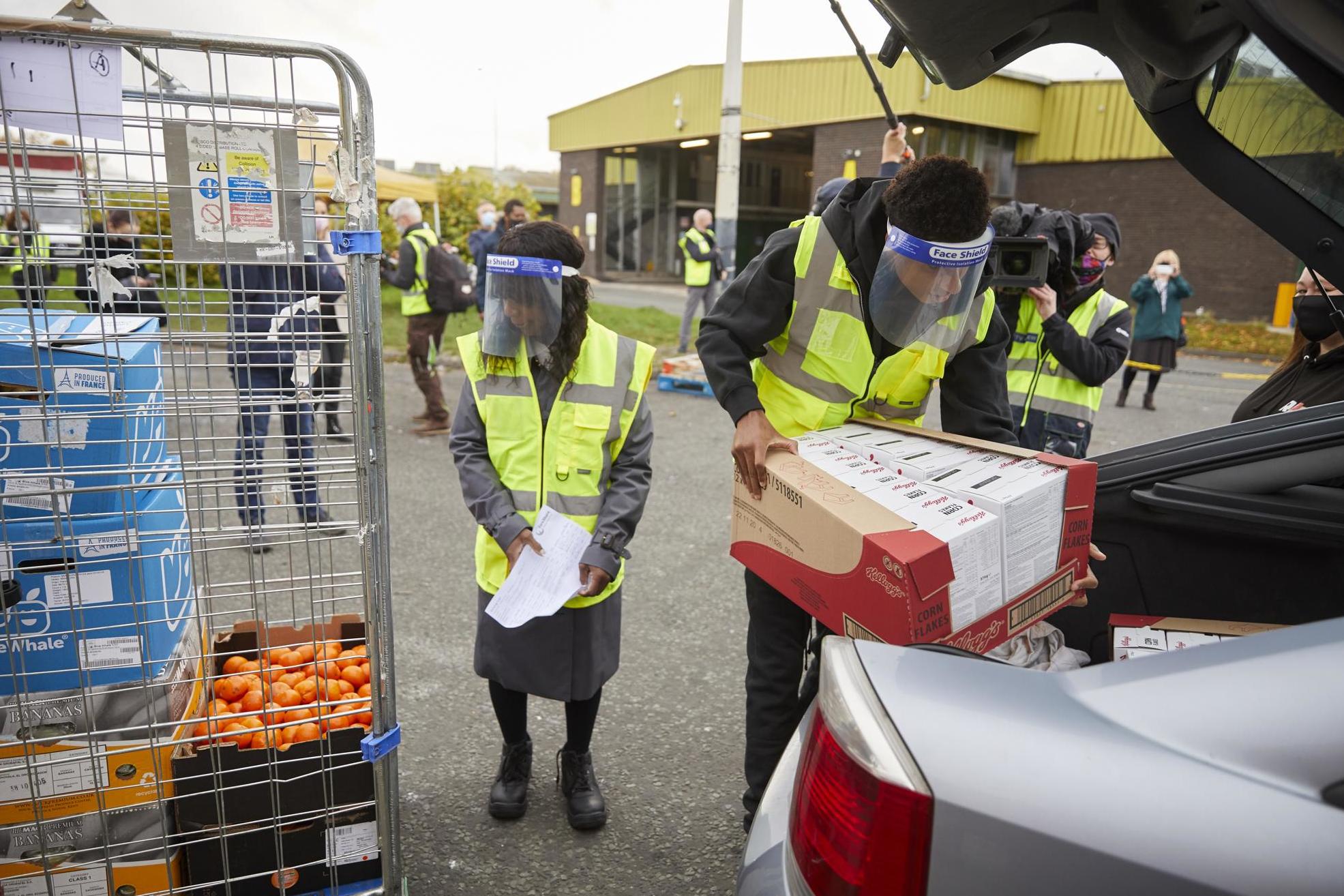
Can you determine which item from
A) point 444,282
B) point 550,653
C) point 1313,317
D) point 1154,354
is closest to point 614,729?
point 550,653

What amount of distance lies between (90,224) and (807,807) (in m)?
1.68

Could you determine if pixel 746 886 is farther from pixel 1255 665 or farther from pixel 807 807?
pixel 1255 665

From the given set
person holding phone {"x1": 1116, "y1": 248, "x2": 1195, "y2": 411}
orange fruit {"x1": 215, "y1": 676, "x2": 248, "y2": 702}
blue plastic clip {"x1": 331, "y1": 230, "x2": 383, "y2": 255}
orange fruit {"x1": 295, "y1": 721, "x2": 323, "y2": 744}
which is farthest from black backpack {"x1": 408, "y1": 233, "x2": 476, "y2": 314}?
person holding phone {"x1": 1116, "y1": 248, "x2": 1195, "y2": 411}

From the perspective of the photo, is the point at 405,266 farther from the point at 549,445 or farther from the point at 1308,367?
the point at 1308,367

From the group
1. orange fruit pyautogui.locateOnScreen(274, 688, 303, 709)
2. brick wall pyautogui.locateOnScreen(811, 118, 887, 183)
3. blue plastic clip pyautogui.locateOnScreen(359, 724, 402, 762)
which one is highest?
brick wall pyautogui.locateOnScreen(811, 118, 887, 183)

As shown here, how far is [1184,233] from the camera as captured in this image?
70.0ft

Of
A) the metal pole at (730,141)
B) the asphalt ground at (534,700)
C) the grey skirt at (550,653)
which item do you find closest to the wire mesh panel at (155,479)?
the asphalt ground at (534,700)

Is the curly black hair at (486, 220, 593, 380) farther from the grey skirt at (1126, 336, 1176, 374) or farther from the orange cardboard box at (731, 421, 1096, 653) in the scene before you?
the grey skirt at (1126, 336, 1176, 374)

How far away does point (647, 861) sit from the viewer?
2.65 metres

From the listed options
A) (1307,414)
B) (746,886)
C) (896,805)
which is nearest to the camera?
(896,805)

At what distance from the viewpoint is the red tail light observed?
1.09 m

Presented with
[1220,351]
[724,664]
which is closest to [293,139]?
[724,664]

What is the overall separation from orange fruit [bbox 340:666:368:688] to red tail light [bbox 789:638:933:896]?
151cm

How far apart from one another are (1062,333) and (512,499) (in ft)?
8.77
